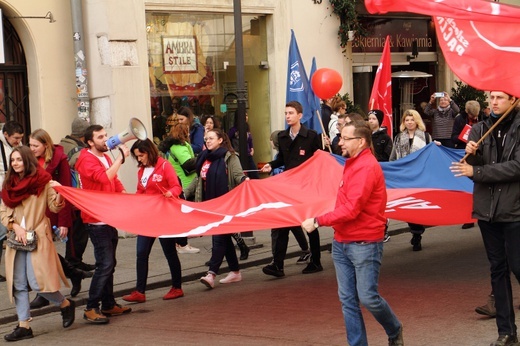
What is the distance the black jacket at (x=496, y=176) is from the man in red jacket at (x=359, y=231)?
→ 101cm

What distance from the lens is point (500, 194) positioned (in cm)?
735

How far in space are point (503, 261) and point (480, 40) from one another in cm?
178

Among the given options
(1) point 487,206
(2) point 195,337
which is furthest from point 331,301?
(1) point 487,206

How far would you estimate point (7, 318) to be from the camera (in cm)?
948

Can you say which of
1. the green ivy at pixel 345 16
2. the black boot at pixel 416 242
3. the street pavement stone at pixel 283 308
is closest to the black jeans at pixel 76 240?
the street pavement stone at pixel 283 308

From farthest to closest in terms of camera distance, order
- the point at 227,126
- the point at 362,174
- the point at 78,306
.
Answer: the point at 227,126, the point at 78,306, the point at 362,174

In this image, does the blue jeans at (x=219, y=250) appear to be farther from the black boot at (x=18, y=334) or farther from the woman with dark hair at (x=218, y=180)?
the black boot at (x=18, y=334)

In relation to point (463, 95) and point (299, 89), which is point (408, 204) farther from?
point (463, 95)

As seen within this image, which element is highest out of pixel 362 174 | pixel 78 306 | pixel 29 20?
pixel 29 20

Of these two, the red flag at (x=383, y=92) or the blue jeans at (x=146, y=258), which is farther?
the red flag at (x=383, y=92)

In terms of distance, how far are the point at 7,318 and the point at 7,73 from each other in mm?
6325

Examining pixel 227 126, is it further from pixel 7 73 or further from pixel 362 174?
pixel 362 174

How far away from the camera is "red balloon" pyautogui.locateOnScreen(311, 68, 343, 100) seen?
14242 millimetres

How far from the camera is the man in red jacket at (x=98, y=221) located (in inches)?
356
